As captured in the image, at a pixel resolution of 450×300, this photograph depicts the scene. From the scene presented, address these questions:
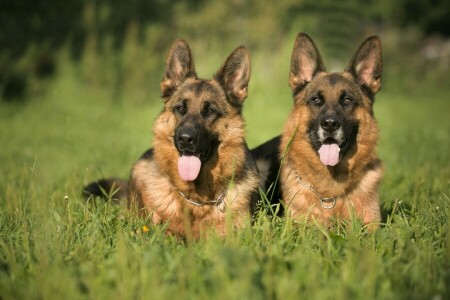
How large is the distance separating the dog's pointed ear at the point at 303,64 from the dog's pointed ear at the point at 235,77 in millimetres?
652

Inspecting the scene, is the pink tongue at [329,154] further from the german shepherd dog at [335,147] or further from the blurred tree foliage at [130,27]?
the blurred tree foliage at [130,27]

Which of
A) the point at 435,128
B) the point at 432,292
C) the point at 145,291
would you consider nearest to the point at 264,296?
the point at 145,291

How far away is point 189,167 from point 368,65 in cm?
230

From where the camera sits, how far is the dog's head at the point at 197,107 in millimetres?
4180

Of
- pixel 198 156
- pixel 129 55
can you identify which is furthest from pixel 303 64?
pixel 129 55

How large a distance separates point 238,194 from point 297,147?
2.91ft

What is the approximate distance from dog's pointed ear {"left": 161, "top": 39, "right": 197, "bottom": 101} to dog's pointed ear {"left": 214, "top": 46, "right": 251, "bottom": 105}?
1.01 feet

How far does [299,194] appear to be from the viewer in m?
4.58

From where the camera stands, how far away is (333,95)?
15.7 feet

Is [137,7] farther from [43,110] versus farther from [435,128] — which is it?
[435,128]

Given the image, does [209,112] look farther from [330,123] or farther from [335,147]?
[335,147]

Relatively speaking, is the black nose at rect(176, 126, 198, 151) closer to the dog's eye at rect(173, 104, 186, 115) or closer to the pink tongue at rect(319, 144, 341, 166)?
the dog's eye at rect(173, 104, 186, 115)

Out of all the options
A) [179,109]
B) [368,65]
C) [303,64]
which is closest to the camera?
[179,109]

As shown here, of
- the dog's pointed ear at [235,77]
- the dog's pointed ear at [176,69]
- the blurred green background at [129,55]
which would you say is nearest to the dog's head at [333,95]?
the dog's pointed ear at [235,77]
